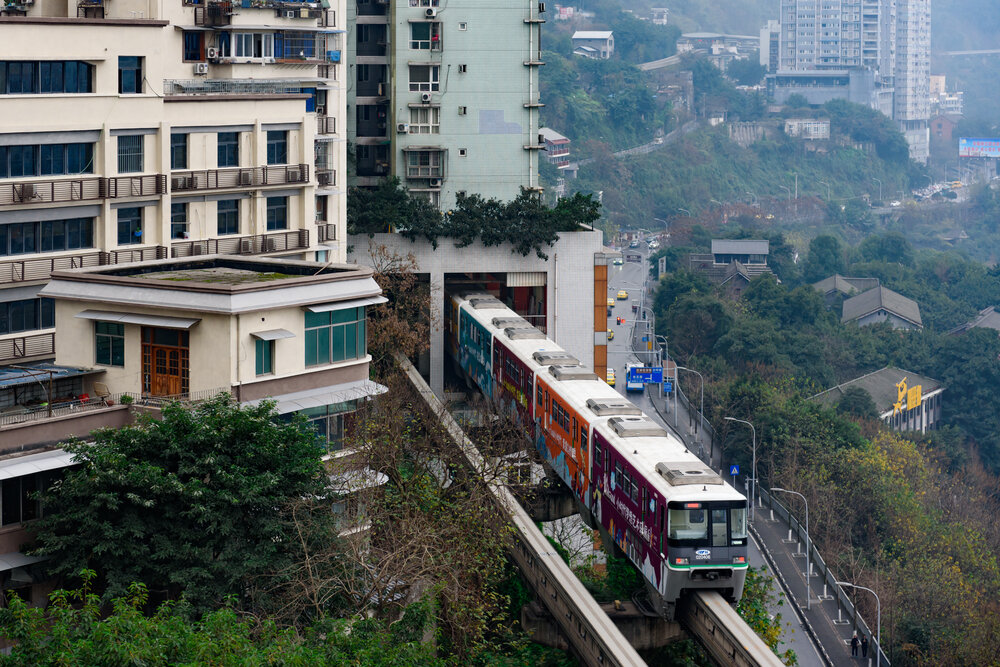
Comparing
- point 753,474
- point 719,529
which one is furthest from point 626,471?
point 753,474

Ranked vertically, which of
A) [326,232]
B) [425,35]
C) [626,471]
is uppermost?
[425,35]

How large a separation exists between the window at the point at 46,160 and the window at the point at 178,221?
3.95 m

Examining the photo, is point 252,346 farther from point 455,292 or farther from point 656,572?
point 455,292

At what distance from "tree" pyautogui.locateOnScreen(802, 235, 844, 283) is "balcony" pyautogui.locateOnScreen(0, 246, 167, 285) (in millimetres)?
110682

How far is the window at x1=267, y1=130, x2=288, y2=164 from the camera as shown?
46.0 meters

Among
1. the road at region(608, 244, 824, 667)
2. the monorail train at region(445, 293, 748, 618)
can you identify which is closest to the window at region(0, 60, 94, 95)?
the monorail train at region(445, 293, 748, 618)

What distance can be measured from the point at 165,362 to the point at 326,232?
67.8 feet

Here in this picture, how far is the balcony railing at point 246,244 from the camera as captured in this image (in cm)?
4369

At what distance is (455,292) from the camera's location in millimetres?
65188

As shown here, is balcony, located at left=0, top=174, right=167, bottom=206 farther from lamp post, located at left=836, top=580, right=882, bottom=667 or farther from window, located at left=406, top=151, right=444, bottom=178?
lamp post, located at left=836, top=580, right=882, bottom=667

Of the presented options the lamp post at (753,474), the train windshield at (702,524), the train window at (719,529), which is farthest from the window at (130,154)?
the lamp post at (753,474)

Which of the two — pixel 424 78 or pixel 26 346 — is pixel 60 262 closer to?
pixel 26 346

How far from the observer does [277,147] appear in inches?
1825

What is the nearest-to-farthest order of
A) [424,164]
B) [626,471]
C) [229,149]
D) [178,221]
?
[626,471], [178,221], [229,149], [424,164]
